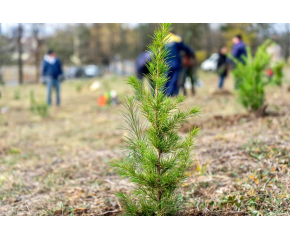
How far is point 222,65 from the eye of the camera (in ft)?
37.7

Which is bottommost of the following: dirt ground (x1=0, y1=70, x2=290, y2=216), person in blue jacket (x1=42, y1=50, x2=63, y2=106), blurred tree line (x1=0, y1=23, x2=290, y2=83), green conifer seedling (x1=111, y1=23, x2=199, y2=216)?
dirt ground (x1=0, y1=70, x2=290, y2=216)

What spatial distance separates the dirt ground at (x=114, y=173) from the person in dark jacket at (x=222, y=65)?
4371mm

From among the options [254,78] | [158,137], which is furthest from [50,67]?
[158,137]

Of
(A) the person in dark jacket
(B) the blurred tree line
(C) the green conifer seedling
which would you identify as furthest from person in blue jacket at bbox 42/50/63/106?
(B) the blurred tree line

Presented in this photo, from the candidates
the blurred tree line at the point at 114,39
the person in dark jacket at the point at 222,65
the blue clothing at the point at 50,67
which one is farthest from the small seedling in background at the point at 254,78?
the blurred tree line at the point at 114,39

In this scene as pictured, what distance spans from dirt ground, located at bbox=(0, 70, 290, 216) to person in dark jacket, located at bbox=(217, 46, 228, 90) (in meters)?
4.37

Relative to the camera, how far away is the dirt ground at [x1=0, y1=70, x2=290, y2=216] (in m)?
2.98

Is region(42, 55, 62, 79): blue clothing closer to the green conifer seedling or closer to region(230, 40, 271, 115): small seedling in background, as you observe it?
region(230, 40, 271, 115): small seedling in background

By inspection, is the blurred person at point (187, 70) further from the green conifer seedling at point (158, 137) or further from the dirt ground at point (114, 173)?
the green conifer seedling at point (158, 137)

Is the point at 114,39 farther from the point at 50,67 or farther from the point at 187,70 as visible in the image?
the point at 187,70

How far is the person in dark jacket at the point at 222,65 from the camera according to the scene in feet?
36.9

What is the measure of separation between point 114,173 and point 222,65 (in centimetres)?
830

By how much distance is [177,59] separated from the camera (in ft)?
25.1
